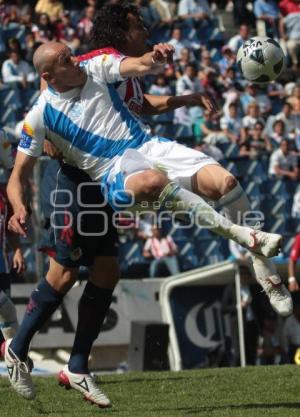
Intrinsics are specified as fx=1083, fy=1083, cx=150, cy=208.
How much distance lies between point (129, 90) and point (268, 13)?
1765 cm

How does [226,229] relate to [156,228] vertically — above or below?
above

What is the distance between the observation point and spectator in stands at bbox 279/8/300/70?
23734 mm

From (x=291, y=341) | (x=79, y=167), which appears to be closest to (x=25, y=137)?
(x=79, y=167)

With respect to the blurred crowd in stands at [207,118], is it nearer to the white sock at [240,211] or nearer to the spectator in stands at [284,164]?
the spectator in stands at [284,164]

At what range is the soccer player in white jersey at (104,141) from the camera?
23.8 ft

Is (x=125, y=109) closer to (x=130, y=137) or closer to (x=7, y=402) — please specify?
(x=130, y=137)

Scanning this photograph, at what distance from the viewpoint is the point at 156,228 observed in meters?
16.8

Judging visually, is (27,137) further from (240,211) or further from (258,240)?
(258,240)

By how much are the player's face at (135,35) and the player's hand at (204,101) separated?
0.49 meters

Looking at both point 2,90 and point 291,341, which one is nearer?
point 291,341

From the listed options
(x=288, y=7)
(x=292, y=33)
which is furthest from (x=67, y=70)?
(x=288, y=7)

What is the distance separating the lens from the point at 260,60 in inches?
326

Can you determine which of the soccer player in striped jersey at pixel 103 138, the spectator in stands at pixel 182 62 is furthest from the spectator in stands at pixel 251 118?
the soccer player in striped jersey at pixel 103 138

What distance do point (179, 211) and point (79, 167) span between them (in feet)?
2.69
